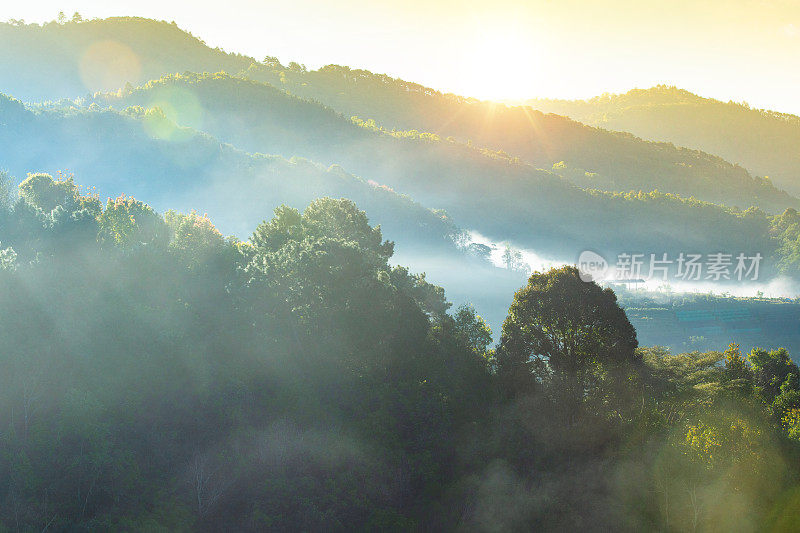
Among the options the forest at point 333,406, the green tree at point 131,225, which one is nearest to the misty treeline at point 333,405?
the forest at point 333,406

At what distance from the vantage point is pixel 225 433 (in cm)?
4550

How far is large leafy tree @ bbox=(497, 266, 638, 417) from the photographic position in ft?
174

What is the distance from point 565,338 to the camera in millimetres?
54031

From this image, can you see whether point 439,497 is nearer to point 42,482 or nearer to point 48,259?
point 42,482

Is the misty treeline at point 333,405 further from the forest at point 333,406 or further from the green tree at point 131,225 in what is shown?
the green tree at point 131,225

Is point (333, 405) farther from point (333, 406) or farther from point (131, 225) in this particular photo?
point (131, 225)

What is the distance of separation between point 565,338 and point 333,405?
2022cm

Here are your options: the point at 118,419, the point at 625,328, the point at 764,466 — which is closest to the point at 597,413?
the point at 625,328

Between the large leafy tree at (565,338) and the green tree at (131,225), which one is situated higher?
the green tree at (131,225)

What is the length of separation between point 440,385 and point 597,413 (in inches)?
497

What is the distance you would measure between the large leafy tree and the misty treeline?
18cm

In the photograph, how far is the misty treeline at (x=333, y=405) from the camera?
132 feet

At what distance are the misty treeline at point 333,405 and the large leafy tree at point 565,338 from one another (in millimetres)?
176

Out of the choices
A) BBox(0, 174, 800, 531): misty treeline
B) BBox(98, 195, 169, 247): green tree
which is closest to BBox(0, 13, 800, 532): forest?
BBox(0, 174, 800, 531): misty treeline
